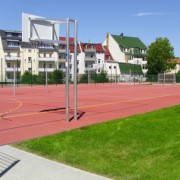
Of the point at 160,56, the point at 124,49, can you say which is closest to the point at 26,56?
the point at 160,56

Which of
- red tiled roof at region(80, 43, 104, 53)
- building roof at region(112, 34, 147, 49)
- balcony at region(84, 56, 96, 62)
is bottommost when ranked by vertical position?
balcony at region(84, 56, 96, 62)

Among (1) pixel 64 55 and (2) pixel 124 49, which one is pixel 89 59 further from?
(2) pixel 124 49

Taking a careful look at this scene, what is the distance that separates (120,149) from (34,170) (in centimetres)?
212

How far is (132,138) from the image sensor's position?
858 centimetres

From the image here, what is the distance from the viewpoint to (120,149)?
7.59 meters

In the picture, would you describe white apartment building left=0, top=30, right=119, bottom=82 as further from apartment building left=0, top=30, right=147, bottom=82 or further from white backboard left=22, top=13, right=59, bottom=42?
white backboard left=22, top=13, right=59, bottom=42

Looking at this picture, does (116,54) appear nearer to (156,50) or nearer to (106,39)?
(106,39)

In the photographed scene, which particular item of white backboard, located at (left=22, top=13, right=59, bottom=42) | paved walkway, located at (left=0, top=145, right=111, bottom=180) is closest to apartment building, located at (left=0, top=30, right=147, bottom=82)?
white backboard, located at (left=22, top=13, right=59, bottom=42)

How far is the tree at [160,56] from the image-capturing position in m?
81.2

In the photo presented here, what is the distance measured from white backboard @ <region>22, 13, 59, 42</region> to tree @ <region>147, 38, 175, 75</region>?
228ft

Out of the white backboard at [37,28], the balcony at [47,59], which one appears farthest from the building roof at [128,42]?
the white backboard at [37,28]

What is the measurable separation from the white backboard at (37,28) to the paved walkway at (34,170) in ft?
20.3

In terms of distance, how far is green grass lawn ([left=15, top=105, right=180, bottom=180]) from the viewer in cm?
617

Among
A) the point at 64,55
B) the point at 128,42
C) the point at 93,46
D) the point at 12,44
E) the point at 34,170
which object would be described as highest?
the point at 128,42
